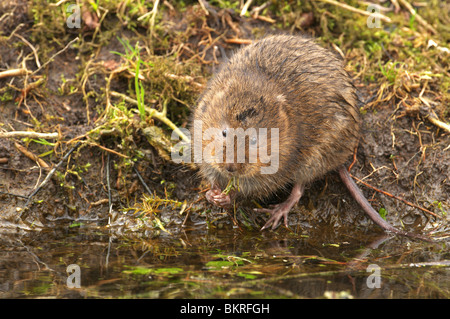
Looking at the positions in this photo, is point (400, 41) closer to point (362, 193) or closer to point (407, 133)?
point (407, 133)

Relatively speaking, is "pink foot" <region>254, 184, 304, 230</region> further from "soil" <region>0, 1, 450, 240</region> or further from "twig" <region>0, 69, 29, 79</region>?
"twig" <region>0, 69, 29, 79</region>

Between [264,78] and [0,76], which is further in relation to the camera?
[0,76]

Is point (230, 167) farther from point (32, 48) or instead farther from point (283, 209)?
point (32, 48)

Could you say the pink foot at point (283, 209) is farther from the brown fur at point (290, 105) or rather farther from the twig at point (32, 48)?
the twig at point (32, 48)

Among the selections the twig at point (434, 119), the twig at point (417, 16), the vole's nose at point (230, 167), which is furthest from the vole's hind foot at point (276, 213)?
the twig at point (417, 16)

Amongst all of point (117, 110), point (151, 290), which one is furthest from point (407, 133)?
point (151, 290)

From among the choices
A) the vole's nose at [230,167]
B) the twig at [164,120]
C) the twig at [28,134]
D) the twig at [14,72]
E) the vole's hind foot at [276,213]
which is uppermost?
the twig at [14,72]

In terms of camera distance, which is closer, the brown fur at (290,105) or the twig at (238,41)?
the brown fur at (290,105)
